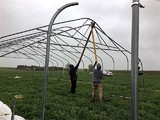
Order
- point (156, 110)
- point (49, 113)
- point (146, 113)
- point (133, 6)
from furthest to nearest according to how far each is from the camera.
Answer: point (156, 110)
point (146, 113)
point (49, 113)
point (133, 6)

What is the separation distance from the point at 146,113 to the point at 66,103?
8.08 feet

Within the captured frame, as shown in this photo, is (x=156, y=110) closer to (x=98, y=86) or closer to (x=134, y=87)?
(x=98, y=86)

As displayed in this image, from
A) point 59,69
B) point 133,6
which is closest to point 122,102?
point 133,6

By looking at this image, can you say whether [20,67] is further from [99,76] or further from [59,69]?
[99,76]

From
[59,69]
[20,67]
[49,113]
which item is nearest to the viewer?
[49,113]

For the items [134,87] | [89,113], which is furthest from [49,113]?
[134,87]

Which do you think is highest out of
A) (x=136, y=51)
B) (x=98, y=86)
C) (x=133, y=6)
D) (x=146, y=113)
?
(x=133, y=6)

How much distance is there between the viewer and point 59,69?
108ft

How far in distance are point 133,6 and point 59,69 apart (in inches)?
1228

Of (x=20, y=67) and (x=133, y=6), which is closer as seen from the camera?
(x=133, y=6)

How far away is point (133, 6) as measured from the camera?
2.02 m

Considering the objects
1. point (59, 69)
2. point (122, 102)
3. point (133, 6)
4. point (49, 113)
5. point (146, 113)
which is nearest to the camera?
point (133, 6)

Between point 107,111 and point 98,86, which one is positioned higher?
point 98,86

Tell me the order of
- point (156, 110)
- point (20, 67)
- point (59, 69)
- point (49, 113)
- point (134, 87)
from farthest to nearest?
1. point (20, 67)
2. point (59, 69)
3. point (156, 110)
4. point (49, 113)
5. point (134, 87)
